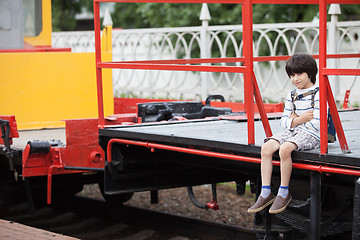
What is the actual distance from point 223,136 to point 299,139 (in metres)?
0.82

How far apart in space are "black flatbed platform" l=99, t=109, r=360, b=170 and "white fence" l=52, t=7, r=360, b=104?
401 cm

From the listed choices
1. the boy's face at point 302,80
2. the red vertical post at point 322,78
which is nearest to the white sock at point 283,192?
the red vertical post at point 322,78

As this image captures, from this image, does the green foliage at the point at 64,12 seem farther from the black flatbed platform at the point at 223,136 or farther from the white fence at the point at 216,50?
the black flatbed platform at the point at 223,136

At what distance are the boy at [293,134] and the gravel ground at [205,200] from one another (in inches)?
147

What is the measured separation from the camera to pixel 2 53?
7.19 metres

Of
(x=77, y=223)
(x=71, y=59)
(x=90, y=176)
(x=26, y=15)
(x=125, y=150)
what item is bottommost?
(x=77, y=223)

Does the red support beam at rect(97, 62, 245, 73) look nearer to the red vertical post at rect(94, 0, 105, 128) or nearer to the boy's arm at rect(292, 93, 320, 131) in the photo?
the red vertical post at rect(94, 0, 105, 128)

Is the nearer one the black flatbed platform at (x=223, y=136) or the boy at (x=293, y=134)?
the black flatbed platform at (x=223, y=136)

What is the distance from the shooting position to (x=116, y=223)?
7621mm

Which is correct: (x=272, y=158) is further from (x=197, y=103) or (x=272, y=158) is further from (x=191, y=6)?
(x=191, y=6)

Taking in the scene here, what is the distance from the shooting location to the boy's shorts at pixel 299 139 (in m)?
3.91

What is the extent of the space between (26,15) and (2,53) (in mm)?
1557

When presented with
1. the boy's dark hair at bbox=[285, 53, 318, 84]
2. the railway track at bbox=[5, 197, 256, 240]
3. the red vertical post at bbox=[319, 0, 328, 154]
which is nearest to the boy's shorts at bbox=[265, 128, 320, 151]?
the red vertical post at bbox=[319, 0, 328, 154]

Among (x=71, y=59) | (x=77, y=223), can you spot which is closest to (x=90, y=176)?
(x=77, y=223)
